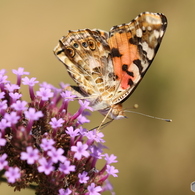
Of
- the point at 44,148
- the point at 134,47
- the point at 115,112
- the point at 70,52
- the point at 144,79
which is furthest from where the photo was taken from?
the point at 144,79

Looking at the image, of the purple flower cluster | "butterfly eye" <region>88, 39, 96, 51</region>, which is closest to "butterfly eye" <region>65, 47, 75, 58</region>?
"butterfly eye" <region>88, 39, 96, 51</region>

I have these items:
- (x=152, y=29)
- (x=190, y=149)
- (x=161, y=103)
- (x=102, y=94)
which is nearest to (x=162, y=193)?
(x=190, y=149)

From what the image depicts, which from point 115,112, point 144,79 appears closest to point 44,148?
point 115,112

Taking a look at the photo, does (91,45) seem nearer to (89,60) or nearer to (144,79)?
(89,60)

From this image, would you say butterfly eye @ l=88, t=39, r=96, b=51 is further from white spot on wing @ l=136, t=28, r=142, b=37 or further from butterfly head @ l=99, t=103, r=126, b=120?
butterfly head @ l=99, t=103, r=126, b=120

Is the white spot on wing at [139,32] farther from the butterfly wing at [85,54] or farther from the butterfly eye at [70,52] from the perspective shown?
the butterfly eye at [70,52]
